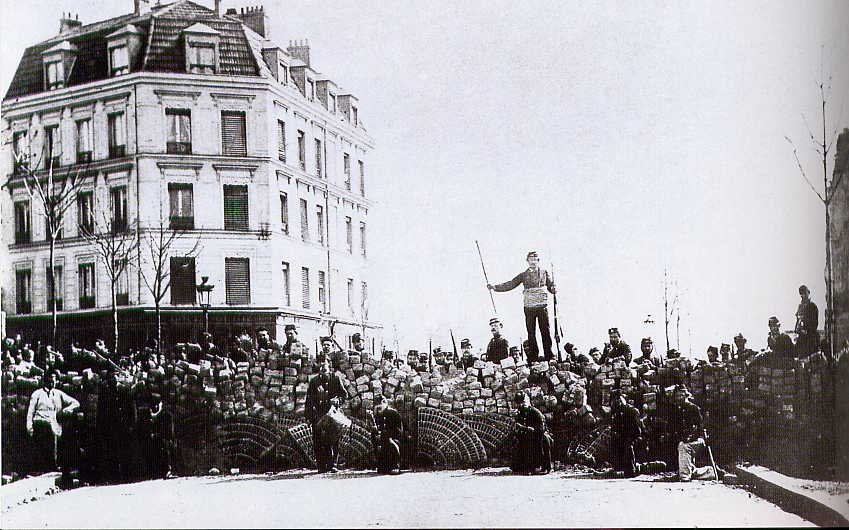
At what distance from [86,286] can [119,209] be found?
96 centimetres

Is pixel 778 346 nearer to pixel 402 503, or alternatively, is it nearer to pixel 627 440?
pixel 627 440

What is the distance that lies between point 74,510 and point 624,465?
18.1 feet

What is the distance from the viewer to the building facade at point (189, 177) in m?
10.4

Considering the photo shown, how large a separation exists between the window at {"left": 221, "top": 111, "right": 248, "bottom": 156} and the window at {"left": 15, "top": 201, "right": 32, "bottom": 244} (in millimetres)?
2379

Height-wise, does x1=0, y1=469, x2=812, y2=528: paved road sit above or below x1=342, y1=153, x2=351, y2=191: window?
below

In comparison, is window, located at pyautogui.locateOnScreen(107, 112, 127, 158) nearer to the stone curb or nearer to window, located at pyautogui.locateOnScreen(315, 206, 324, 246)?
window, located at pyautogui.locateOnScreen(315, 206, 324, 246)

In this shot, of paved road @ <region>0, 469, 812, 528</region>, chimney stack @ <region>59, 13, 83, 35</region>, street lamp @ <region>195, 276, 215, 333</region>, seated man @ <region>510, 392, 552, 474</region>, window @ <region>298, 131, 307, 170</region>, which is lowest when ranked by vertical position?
paved road @ <region>0, 469, 812, 528</region>

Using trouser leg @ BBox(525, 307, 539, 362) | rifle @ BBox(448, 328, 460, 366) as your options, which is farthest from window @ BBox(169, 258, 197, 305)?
trouser leg @ BBox(525, 307, 539, 362)

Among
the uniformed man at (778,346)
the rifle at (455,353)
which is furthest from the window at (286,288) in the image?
the uniformed man at (778,346)

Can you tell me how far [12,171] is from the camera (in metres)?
10.7

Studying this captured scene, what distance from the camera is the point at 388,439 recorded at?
9883mm

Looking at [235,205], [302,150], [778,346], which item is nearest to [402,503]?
[235,205]

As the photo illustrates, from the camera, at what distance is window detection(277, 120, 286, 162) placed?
34.4 feet

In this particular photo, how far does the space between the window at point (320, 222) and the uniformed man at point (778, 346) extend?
15.8 ft
